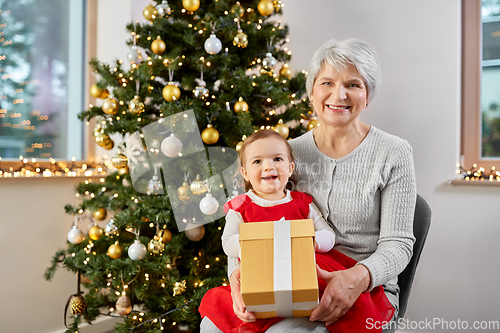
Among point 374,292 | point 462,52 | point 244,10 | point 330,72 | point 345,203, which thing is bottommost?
point 374,292

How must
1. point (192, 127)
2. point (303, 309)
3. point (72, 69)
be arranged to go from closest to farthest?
point (303, 309)
point (192, 127)
point (72, 69)

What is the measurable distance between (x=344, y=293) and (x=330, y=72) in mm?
→ 699

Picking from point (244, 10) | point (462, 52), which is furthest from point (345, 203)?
point (462, 52)

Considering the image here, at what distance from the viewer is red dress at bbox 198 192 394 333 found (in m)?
1.02

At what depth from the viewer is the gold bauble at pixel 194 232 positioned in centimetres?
178

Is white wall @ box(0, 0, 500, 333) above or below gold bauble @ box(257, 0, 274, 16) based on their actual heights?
below

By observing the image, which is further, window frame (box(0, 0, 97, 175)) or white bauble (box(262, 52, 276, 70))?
window frame (box(0, 0, 97, 175))

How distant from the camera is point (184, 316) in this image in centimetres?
171

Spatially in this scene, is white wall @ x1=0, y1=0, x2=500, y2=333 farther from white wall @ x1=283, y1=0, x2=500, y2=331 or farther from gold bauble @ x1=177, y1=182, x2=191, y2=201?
gold bauble @ x1=177, y1=182, x2=191, y2=201

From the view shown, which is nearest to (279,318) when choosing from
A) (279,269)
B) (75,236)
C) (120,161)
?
(279,269)

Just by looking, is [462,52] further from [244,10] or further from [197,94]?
[197,94]

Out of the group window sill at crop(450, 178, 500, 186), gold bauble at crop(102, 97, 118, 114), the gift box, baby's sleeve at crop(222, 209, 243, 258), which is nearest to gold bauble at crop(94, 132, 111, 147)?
gold bauble at crop(102, 97, 118, 114)

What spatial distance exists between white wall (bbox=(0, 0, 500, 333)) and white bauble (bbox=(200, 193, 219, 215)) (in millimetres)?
1203

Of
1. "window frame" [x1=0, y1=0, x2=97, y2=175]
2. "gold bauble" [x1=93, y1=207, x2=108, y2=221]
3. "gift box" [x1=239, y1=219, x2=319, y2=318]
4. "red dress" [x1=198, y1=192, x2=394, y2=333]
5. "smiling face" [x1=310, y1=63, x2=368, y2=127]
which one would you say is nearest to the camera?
"gift box" [x1=239, y1=219, x2=319, y2=318]
